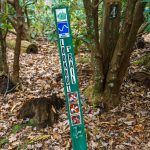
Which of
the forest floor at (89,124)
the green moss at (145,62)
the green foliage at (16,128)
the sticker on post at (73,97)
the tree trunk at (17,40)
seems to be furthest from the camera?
the green moss at (145,62)

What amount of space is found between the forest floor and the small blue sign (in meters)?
1.74

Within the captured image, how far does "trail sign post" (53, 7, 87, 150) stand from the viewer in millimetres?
2738

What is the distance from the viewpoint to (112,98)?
464 centimetres

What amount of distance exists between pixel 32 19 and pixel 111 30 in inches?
263

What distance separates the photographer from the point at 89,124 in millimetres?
4301

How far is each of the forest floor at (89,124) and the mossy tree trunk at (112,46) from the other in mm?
307

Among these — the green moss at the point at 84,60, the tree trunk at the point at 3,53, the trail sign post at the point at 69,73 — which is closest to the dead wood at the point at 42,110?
the tree trunk at the point at 3,53

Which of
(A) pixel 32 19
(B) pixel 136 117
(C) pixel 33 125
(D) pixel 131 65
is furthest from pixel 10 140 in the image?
(A) pixel 32 19

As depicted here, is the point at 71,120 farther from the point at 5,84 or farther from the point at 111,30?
the point at 5,84

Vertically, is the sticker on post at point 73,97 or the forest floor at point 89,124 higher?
the sticker on post at point 73,97

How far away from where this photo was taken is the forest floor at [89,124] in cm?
397

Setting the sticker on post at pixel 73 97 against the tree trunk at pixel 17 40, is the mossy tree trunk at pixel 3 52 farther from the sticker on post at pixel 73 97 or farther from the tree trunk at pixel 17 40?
the sticker on post at pixel 73 97

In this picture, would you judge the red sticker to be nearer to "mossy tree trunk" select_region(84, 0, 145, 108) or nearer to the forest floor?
the forest floor

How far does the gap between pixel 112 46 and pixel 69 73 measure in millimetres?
1832
